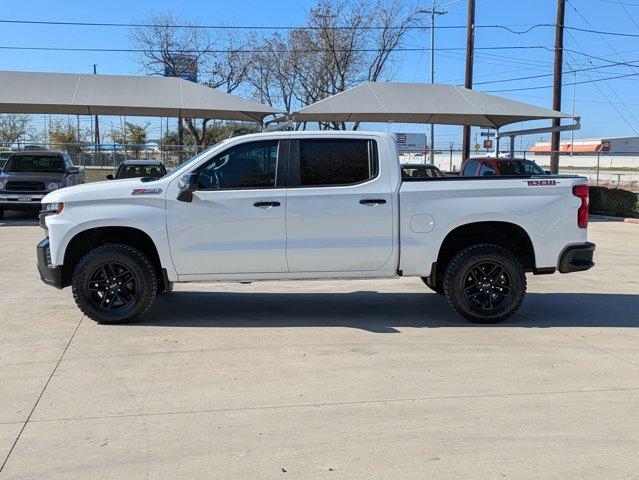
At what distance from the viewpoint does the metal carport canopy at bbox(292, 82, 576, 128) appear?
21359 mm

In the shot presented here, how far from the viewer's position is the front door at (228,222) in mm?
6500

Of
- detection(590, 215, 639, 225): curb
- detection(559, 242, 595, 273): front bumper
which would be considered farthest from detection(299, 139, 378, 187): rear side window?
detection(590, 215, 639, 225): curb

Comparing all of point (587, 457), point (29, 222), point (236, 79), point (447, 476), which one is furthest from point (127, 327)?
point (236, 79)

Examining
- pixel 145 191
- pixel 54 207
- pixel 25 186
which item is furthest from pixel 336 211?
pixel 25 186

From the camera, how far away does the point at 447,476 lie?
3.61 meters

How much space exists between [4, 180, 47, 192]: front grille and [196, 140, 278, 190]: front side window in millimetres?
12754

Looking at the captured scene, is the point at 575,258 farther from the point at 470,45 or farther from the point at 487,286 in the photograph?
the point at 470,45

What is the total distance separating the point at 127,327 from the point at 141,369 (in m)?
1.39

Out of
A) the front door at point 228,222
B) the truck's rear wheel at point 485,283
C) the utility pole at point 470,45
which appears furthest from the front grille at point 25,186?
the utility pole at point 470,45

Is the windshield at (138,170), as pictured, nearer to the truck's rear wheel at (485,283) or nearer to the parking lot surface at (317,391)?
the parking lot surface at (317,391)

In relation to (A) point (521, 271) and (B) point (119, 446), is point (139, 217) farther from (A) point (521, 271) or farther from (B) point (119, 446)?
(A) point (521, 271)

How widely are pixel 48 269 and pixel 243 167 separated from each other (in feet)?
7.45

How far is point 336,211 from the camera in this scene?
21.6 ft

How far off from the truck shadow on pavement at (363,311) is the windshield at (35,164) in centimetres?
1180
